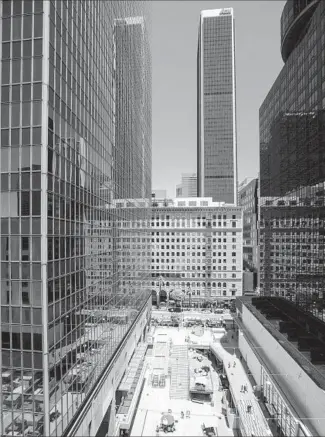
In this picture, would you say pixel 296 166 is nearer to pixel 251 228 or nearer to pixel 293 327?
pixel 293 327

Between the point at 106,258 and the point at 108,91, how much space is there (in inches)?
809

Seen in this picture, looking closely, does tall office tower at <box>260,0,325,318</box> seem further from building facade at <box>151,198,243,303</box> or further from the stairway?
building facade at <box>151,198,243,303</box>

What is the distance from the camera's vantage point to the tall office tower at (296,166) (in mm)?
51125

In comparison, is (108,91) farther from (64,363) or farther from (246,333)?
(246,333)

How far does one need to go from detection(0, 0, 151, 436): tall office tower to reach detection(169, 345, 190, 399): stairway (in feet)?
53.8

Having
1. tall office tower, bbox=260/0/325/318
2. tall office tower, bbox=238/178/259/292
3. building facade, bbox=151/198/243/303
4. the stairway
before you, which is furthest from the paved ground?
tall office tower, bbox=238/178/259/292

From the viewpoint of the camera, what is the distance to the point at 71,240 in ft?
88.5

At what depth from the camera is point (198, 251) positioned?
11550cm

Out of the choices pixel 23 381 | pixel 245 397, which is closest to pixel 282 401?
pixel 245 397

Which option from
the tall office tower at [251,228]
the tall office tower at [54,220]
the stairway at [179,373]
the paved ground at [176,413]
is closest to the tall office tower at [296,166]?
the paved ground at [176,413]

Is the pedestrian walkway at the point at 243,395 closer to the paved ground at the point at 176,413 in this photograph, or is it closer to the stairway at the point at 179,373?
the paved ground at the point at 176,413

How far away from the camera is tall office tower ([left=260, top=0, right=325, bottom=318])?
168ft

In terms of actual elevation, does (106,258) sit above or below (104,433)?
above

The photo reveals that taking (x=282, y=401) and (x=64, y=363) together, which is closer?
(x=64, y=363)
